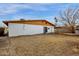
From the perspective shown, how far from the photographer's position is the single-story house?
6.15ft

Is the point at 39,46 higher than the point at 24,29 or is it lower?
lower

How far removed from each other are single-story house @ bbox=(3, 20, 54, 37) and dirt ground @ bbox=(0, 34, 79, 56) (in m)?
0.05

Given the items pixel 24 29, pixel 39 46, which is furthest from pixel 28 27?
pixel 39 46

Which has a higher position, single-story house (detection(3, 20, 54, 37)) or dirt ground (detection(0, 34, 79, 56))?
single-story house (detection(3, 20, 54, 37))

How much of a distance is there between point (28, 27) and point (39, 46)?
22 centimetres

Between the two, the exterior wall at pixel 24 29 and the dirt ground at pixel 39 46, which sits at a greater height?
the exterior wall at pixel 24 29

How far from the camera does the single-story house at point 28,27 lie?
188 cm

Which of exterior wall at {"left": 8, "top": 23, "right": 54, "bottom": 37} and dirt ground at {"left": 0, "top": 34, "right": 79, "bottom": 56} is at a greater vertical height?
exterior wall at {"left": 8, "top": 23, "right": 54, "bottom": 37}

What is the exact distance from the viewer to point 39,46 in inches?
73.7

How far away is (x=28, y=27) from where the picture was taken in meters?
1.89

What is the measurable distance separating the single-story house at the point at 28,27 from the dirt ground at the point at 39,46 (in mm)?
50

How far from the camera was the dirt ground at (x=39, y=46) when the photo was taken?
73.5 inches

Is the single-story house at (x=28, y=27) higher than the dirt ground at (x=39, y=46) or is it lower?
higher

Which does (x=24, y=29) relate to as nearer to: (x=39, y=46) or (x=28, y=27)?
(x=28, y=27)
